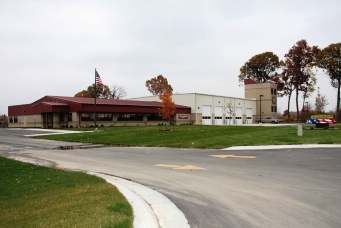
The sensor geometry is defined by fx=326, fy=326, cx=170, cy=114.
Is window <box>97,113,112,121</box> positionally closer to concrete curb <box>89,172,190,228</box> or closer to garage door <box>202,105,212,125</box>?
garage door <box>202,105,212,125</box>

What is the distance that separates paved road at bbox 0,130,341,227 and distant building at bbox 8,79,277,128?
4116cm

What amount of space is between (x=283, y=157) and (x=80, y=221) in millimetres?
11841

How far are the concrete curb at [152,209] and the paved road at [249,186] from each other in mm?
240

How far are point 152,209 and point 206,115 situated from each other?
2549 inches

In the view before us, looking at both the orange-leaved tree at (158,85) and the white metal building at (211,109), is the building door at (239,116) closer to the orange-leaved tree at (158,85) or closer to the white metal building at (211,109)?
the white metal building at (211,109)

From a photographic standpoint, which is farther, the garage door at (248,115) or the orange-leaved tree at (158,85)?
the orange-leaved tree at (158,85)

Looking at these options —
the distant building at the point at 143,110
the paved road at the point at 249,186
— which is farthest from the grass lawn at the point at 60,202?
the distant building at the point at 143,110

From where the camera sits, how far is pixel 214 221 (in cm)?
604

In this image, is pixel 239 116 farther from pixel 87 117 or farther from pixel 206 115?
pixel 87 117

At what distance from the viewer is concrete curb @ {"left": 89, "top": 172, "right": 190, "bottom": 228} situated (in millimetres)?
5820

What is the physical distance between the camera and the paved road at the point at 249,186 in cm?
620

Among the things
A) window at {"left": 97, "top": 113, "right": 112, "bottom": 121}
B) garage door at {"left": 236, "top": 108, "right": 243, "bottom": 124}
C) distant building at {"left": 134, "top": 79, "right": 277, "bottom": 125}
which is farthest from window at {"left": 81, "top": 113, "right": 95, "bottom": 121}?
garage door at {"left": 236, "top": 108, "right": 243, "bottom": 124}

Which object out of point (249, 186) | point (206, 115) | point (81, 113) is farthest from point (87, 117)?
point (249, 186)

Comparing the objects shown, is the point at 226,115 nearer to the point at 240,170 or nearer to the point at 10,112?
the point at 10,112
